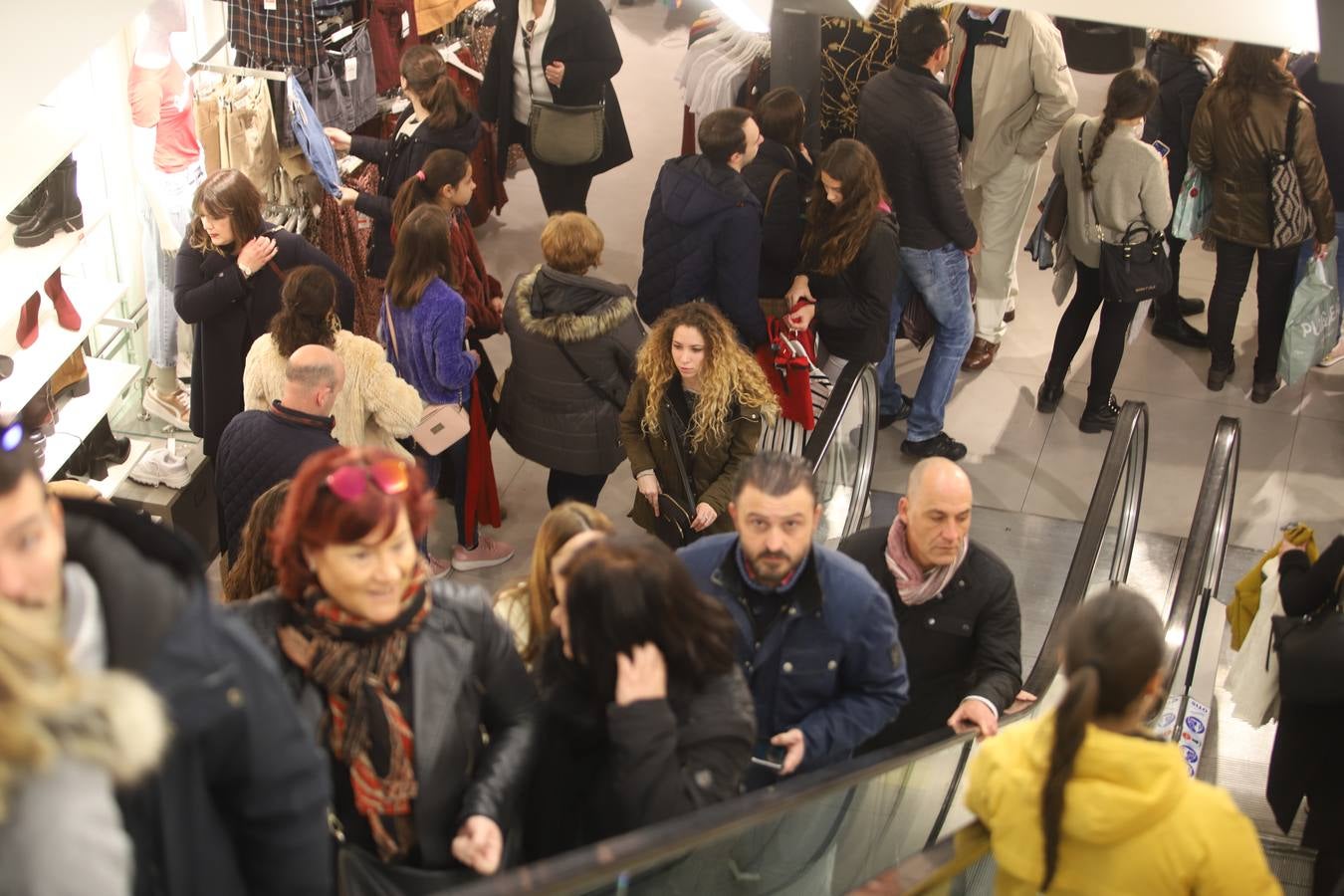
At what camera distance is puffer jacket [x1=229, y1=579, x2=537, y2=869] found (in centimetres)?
314

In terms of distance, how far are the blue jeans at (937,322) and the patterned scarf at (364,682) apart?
4.50 m

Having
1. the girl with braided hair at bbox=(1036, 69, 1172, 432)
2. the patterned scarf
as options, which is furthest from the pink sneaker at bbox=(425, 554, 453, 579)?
the patterned scarf

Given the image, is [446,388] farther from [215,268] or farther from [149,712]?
[149,712]

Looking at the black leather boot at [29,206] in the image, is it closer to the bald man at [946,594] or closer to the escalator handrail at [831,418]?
the escalator handrail at [831,418]

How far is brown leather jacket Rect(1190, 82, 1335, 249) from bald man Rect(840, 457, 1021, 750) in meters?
3.72

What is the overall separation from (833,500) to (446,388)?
1.65m

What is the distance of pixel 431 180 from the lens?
6.58m

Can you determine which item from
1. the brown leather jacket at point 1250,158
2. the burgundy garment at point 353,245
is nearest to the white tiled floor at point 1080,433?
the burgundy garment at point 353,245

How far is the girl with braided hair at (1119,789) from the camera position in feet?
9.85

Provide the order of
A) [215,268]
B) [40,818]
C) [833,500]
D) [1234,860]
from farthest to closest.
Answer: [833,500] < [215,268] < [1234,860] < [40,818]

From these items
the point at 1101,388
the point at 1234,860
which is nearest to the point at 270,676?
the point at 1234,860

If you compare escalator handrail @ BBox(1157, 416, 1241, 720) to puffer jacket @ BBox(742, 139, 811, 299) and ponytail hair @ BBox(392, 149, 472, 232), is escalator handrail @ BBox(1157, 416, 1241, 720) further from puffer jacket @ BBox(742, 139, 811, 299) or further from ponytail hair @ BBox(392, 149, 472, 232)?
ponytail hair @ BBox(392, 149, 472, 232)

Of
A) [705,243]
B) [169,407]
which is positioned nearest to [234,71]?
[169,407]

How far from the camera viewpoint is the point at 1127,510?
21.6 ft
